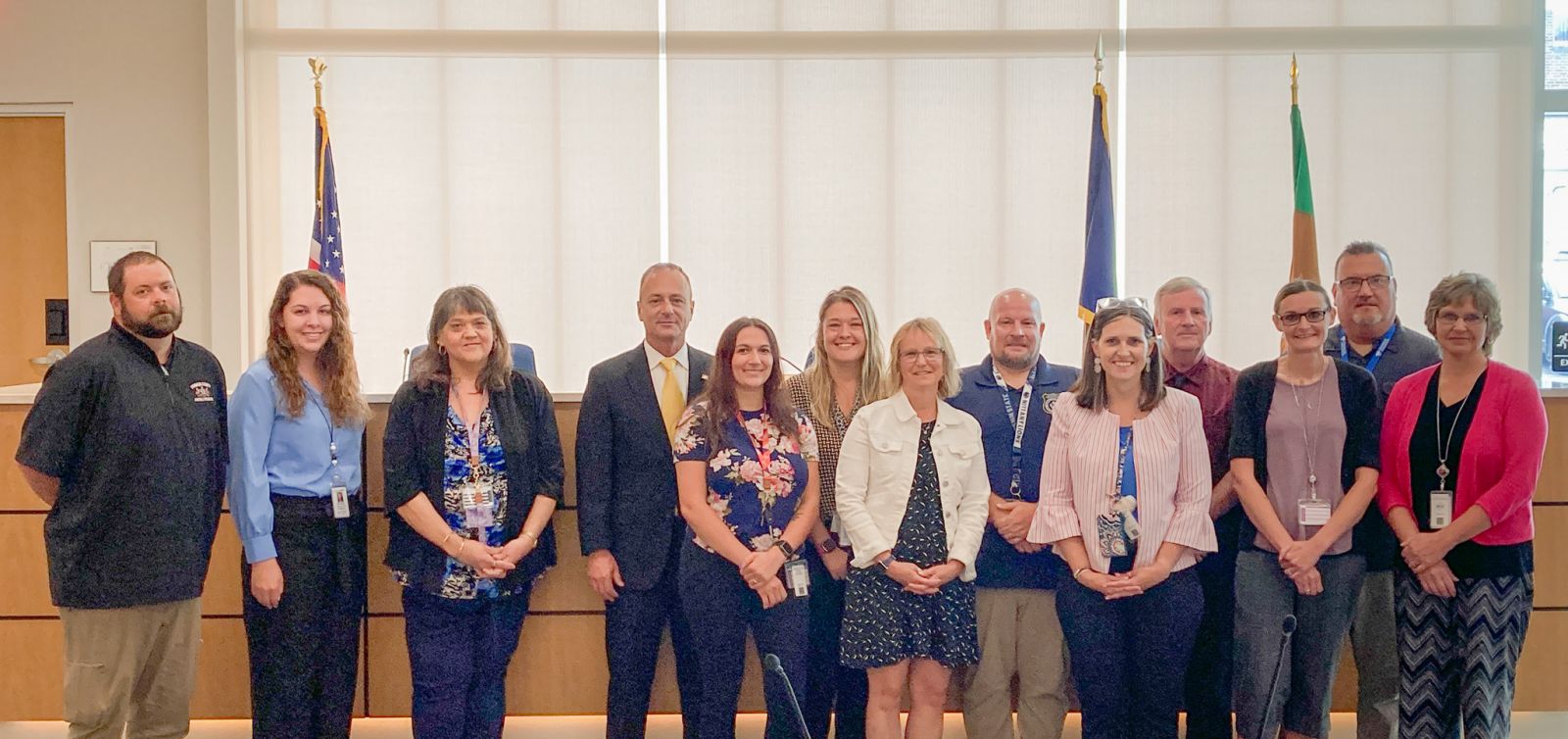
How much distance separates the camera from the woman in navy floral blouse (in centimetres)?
295

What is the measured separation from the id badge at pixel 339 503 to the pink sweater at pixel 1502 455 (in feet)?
9.94

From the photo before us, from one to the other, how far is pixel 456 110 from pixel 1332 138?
16.9 feet

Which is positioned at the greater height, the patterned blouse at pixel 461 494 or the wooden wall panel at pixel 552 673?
the patterned blouse at pixel 461 494

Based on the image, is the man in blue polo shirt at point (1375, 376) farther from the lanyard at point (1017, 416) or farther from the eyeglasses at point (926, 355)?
the eyeglasses at point (926, 355)

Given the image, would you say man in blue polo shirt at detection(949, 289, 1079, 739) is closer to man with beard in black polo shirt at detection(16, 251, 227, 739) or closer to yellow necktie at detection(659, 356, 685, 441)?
yellow necktie at detection(659, 356, 685, 441)

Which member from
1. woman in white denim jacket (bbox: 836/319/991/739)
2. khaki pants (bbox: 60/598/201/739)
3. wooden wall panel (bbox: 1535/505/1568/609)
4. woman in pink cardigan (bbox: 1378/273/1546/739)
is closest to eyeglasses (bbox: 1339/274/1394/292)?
woman in pink cardigan (bbox: 1378/273/1546/739)

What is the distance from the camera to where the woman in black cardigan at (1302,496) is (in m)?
2.99

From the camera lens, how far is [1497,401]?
2.94m

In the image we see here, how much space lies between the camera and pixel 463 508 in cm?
297

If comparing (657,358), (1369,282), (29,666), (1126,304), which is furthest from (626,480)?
(1369,282)

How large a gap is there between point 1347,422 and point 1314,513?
28 centimetres

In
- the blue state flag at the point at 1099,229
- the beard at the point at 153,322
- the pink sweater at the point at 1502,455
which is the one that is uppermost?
the blue state flag at the point at 1099,229

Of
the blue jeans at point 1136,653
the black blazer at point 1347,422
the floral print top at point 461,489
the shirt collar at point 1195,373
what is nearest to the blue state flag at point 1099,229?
the shirt collar at point 1195,373

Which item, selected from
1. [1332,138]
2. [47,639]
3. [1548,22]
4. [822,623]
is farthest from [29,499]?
[1548,22]
